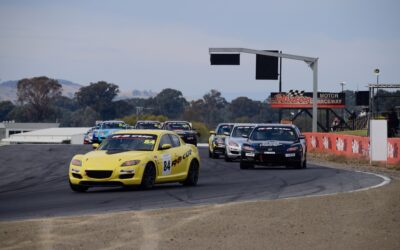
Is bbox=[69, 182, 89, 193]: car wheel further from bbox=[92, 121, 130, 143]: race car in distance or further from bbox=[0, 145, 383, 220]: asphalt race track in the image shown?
bbox=[92, 121, 130, 143]: race car in distance

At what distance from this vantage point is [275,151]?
1096 inches

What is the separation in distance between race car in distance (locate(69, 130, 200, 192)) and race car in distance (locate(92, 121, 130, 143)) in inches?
1269

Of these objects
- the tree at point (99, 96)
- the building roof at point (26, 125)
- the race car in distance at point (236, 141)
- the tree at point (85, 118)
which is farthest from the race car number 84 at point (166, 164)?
the tree at point (99, 96)

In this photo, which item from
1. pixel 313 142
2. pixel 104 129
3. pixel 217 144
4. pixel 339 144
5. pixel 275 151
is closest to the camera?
pixel 275 151

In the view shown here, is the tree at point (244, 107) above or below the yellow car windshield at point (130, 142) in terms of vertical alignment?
above

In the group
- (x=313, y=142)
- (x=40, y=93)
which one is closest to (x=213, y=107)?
(x=40, y=93)

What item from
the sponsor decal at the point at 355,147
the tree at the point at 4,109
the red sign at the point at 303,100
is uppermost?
the tree at the point at 4,109

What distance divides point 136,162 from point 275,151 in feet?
32.5

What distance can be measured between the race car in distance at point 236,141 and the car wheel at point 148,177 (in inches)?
550

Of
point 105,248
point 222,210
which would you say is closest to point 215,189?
point 222,210

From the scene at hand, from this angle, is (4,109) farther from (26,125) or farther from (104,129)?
(104,129)

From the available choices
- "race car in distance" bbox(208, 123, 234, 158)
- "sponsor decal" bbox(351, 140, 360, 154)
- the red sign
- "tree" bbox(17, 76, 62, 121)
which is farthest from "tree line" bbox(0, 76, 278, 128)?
"sponsor decal" bbox(351, 140, 360, 154)

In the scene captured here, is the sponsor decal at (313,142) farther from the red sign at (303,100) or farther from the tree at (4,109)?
the tree at (4,109)

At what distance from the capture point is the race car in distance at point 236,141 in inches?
1305
